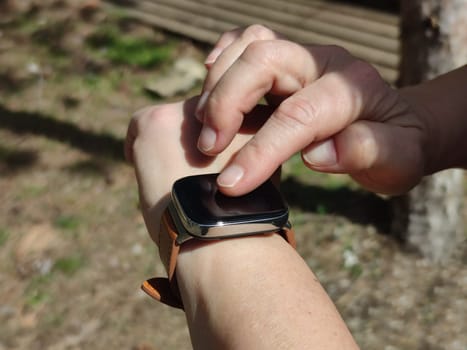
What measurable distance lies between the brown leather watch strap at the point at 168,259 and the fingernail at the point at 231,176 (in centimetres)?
17

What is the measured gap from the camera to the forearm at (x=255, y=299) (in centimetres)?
123

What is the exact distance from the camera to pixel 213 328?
1339mm

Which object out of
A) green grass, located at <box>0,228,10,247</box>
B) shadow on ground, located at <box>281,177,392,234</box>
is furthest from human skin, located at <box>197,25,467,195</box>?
green grass, located at <box>0,228,10,247</box>

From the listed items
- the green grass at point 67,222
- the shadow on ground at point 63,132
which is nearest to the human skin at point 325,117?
the green grass at point 67,222

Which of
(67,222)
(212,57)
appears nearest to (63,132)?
(67,222)

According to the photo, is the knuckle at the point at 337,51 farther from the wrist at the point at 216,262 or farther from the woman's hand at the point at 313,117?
the wrist at the point at 216,262

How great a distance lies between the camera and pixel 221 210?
1.47 m

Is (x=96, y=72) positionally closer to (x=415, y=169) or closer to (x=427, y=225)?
(x=427, y=225)

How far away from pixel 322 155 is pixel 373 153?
0.13 meters

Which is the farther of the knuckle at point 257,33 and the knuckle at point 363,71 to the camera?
the knuckle at point 257,33

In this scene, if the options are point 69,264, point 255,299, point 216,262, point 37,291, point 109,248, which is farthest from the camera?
point 109,248

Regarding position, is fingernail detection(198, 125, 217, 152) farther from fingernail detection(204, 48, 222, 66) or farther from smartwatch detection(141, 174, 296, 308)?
fingernail detection(204, 48, 222, 66)

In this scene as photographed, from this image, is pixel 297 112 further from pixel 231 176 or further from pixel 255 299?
pixel 255 299

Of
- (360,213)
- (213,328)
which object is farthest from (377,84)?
(360,213)
